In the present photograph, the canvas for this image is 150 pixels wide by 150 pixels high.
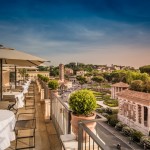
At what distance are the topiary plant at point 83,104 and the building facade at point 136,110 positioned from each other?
76.4ft

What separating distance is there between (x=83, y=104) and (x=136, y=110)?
25831mm

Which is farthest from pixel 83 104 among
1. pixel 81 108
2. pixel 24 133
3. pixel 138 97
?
pixel 138 97

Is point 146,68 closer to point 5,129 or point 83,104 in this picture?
point 83,104

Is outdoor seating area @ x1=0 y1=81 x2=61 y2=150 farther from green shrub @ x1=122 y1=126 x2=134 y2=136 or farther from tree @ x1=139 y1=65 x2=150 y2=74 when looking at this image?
tree @ x1=139 y1=65 x2=150 y2=74

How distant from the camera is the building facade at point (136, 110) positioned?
24.5 metres

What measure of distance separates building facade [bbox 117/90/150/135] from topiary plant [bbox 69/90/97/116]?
23.3 m

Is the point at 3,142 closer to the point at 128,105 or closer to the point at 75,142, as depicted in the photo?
the point at 75,142

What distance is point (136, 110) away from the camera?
26.3 m

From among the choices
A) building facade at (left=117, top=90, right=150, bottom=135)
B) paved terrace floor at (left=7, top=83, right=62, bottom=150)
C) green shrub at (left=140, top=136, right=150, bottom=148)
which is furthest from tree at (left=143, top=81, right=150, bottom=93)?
paved terrace floor at (left=7, top=83, right=62, bottom=150)

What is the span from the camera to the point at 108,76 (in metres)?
71.0

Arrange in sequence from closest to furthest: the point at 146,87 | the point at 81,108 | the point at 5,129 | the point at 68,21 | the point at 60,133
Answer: the point at 81,108
the point at 5,129
the point at 60,133
the point at 68,21
the point at 146,87

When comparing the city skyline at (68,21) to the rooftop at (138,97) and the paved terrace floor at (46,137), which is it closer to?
the paved terrace floor at (46,137)

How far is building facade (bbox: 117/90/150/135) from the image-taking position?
24.5 m

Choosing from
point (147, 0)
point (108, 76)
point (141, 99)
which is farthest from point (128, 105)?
point (108, 76)
